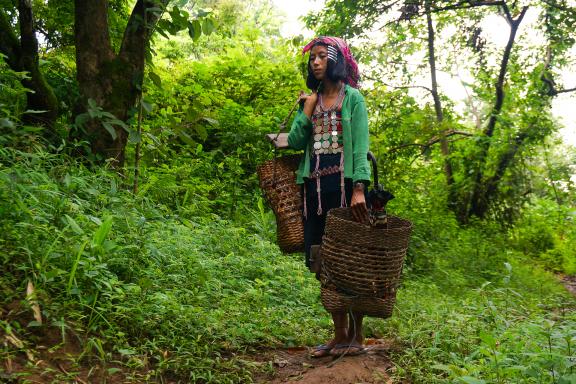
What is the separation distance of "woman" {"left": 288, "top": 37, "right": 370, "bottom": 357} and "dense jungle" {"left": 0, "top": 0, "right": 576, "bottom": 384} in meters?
0.26

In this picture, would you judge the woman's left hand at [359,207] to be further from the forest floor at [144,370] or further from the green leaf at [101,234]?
the green leaf at [101,234]

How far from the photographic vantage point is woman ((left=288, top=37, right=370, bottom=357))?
3852mm

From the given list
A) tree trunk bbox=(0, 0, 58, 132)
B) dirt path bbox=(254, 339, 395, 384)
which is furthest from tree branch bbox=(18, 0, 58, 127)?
dirt path bbox=(254, 339, 395, 384)

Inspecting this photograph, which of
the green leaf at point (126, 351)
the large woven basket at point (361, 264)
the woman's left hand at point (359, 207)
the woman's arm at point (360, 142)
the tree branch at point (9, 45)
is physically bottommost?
the green leaf at point (126, 351)

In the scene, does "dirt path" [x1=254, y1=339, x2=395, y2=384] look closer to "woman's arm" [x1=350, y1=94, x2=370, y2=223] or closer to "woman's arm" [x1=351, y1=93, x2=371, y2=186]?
"woman's arm" [x1=350, y1=94, x2=370, y2=223]

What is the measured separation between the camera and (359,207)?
366 cm

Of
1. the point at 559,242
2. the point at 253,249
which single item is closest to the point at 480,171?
the point at 559,242

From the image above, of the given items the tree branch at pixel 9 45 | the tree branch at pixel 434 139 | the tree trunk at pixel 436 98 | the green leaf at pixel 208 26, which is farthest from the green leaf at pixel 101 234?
the tree trunk at pixel 436 98

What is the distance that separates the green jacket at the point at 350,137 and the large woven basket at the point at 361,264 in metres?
0.32

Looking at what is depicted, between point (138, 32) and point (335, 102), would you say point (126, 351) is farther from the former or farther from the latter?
point (138, 32)

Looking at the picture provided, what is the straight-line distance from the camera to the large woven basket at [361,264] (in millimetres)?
3520

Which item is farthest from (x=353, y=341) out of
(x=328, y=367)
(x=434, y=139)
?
(x=434, y=139)

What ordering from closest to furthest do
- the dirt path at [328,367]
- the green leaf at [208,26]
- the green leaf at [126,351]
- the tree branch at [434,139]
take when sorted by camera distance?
the green leaf at [126,351] → the dirt path at [328,367] → the green leaf at [208,26] → the tree branch at [434,139]

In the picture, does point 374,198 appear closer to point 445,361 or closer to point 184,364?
point 445,361
